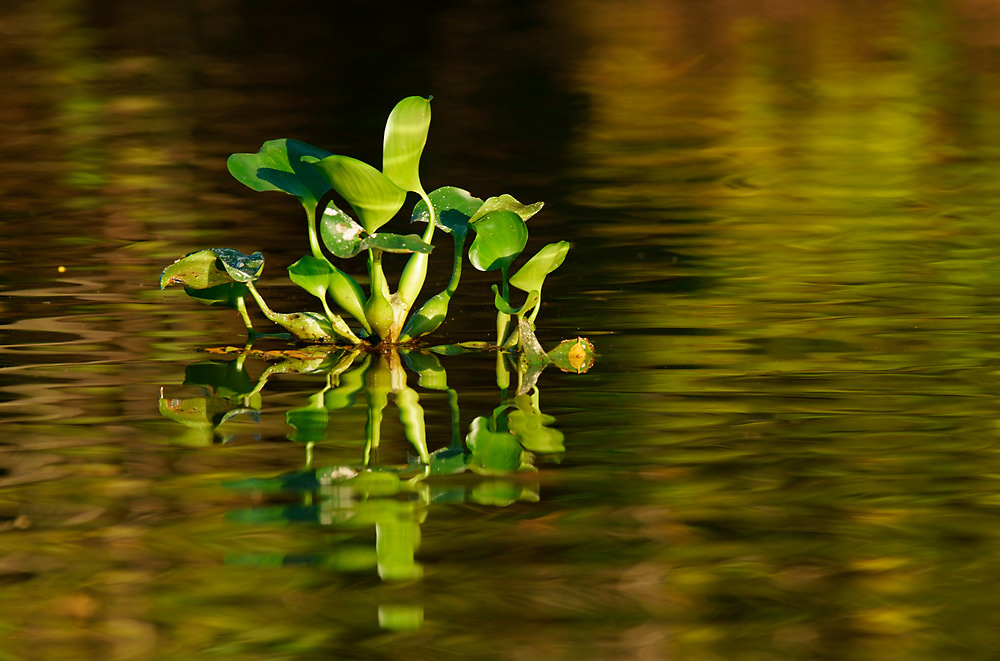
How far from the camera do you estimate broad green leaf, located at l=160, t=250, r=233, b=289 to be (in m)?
4.31

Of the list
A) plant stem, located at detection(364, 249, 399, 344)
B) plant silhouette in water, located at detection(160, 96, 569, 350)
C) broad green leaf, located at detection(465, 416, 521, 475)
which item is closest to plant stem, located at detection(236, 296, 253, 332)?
plant silhouette in water, located at detection(160, 96, 569, 350)

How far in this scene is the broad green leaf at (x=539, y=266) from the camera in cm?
427

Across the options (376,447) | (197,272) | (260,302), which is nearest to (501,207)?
(260,302)

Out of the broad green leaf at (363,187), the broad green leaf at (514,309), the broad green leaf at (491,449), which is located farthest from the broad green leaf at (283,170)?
the broad green leaf at (491,449)

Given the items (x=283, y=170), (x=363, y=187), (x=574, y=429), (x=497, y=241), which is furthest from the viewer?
(x=283, y=170)

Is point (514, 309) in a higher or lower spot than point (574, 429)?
higher

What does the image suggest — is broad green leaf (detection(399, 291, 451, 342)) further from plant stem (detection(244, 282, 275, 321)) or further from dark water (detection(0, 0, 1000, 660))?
plant stem (detection(244, 282, 275, 321))

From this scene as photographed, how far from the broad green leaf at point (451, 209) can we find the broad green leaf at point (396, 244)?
0.70 feet

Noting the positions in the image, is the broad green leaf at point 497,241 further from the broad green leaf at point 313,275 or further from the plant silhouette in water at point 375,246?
the broad green leaf at point 313,275

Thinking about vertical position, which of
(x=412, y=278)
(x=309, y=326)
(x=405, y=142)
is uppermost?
(x=405, y=142)

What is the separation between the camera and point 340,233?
432 centimetres

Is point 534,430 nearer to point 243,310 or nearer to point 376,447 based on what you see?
point 376,447

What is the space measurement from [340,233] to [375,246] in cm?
13

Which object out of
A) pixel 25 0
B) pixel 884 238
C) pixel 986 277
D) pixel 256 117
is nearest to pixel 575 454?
pixel 986 277
